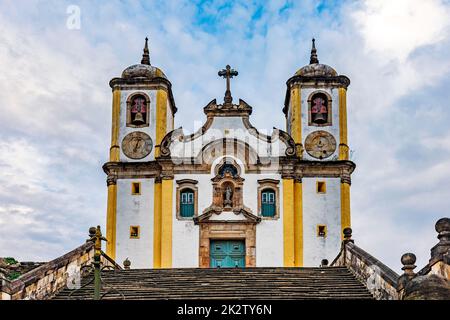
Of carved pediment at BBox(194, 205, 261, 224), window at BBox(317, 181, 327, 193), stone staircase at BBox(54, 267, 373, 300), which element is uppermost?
window at BBox(317, 181, 327, 193)

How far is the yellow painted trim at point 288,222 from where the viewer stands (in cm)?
2836

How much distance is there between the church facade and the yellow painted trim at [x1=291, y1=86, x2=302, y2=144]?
45 millimetres

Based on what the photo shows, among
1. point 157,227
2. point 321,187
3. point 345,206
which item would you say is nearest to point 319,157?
point 321,187

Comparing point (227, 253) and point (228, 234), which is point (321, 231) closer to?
point (228, 234)

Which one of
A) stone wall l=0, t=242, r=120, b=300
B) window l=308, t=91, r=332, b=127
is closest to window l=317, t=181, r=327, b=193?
window l=308, t=91, r=332, b=127

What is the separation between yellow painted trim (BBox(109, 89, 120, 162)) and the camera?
31.1m

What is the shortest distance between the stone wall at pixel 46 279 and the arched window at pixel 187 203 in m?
8.65

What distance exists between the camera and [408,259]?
14.5 metres

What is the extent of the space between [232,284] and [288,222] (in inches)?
441

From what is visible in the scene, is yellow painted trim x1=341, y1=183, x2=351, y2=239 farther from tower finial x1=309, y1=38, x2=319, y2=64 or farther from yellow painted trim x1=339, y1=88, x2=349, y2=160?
tower finial x1=309, y1=38, x2=319, y2=64

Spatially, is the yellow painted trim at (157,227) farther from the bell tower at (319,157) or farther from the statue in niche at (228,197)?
the bell tower at (319,157)

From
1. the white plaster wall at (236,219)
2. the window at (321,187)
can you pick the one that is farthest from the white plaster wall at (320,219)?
the white plaster wall at (236,219)
